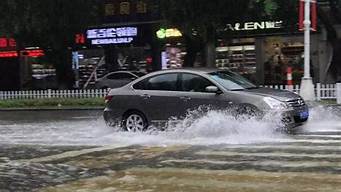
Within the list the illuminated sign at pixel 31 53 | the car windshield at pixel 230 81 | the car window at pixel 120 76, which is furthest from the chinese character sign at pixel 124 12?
the car windshield at pixel 230 81

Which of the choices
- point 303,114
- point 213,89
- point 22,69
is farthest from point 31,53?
point 303,114

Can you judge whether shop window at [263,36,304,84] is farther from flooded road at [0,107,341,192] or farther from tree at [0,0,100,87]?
flooded road at [0,107,341,192]

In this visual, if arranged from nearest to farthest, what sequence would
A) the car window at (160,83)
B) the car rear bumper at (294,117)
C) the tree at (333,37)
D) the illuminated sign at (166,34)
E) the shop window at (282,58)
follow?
1. the car rear bumper at (294,117)
2. the car window at (160,83)
3. the tree at (333,37)
4. the shop window at (282,58)
5. the illuminated sign at (166,34)

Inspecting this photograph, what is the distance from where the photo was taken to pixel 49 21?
27.5 metres

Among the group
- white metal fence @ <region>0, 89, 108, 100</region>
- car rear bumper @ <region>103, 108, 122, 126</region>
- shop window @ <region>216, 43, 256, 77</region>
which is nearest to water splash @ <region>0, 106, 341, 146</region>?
car rear bumper @ <region>103, 108, 122, 126</region>

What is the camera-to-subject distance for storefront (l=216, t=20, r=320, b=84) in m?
30.9

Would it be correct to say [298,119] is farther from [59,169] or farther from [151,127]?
[59,169]

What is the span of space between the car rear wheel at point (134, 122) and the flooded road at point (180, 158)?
279mm

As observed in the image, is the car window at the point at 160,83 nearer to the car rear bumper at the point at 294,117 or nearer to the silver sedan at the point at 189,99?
the silver sedan at the point at 189,99

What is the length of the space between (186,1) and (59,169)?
605 inches

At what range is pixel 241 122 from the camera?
42.6 ft

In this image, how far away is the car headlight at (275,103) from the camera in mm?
12711

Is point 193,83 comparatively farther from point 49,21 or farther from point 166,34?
point 166,34

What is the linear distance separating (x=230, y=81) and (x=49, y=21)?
15.3 m
